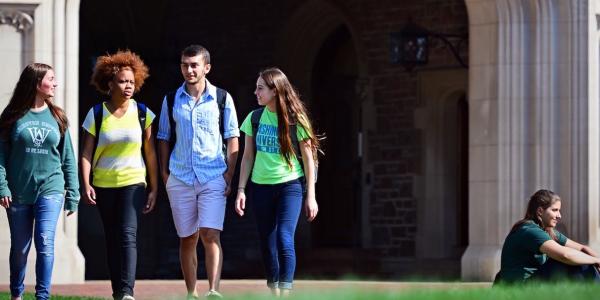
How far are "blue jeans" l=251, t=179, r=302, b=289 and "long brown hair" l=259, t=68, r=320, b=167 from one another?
0.19 metres

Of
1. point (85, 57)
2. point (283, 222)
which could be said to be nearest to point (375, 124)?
point (85, 57)

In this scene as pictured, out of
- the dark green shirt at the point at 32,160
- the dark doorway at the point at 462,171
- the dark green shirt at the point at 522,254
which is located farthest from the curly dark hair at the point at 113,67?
the dark doorway at the point at 462,171

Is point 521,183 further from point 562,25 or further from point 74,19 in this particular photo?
point 74,19

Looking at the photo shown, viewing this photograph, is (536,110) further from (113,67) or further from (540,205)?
(113,67)

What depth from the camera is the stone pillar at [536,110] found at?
14.6 meters

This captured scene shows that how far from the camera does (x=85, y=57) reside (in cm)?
2095

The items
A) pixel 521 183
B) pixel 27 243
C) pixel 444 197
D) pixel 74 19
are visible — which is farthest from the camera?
pixel 444 197

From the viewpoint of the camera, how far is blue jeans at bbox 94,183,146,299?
9453 millimetres

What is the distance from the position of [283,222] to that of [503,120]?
5.43m

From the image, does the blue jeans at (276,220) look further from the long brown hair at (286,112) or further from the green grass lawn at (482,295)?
the green grass lawn at (482,295)

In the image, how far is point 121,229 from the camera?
9453mm

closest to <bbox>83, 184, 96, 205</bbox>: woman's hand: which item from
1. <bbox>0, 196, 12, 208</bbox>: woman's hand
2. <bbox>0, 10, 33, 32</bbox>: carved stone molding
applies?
Answer: <bbox>0, 196, 12, 208</bbox>: woman's hand

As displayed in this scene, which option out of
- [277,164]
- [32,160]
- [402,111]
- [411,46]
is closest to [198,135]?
[277,164]

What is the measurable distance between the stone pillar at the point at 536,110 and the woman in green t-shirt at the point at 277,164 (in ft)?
16.4
